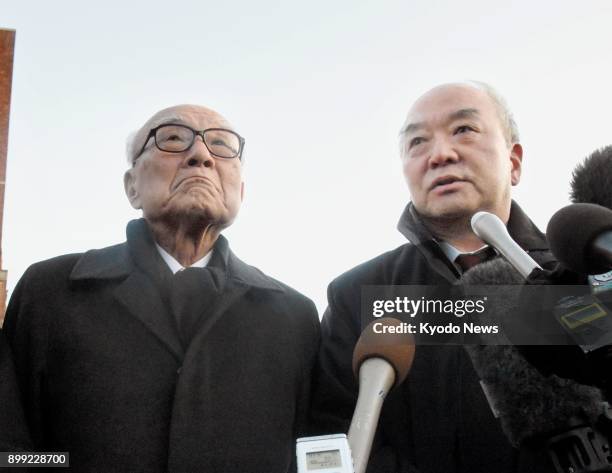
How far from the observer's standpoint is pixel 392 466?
82.7 inches

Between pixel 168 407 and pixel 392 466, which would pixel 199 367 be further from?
pixel 392 466

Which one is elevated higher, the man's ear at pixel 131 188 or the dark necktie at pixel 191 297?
the man's ear at pixel 131 188

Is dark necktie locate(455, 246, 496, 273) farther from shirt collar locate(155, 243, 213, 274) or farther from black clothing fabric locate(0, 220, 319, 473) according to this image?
shirt collar locate(155, 243, 213, 274)

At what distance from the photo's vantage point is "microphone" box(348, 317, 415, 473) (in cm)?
155

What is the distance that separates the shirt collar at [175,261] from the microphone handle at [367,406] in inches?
44.9

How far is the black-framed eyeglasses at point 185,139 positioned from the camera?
2.73 m

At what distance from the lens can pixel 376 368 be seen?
1.68m

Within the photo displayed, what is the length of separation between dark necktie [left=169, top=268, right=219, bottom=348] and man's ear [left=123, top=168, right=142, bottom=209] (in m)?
0.52

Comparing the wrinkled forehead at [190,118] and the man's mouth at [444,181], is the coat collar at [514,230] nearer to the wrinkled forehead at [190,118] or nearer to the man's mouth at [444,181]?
the man's mouth at [444,181]

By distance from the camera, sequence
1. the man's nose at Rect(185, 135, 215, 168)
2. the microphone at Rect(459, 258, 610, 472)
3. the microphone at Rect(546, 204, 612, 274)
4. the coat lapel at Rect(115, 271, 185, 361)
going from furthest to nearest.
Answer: the man's nose at Rect(185, 135, 215, 168) < the coat lapel at Rect(115, 271, 185, 361) < the microphone at Rect(459, 258, 610, 472) < the microphone at Rect(546, 204, 612, 274)

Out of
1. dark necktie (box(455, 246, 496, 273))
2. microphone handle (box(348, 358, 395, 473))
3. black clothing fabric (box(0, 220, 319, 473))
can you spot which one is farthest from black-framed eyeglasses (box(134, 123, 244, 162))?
microphone handle (box(348, 358, 395, 473))

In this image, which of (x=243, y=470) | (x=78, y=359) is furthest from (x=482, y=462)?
(x=78, y=359)

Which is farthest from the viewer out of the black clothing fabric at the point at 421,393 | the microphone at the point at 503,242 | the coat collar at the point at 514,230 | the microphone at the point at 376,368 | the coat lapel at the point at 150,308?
the coat collar at the point at 514,230

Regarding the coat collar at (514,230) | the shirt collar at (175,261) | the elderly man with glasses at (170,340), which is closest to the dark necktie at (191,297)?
the elderly man with glasses at (170,340)
